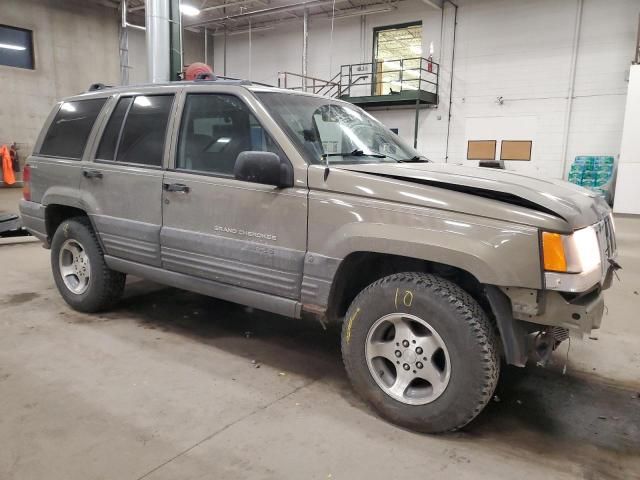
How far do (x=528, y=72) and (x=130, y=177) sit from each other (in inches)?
579

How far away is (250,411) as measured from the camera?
2697 millimetres

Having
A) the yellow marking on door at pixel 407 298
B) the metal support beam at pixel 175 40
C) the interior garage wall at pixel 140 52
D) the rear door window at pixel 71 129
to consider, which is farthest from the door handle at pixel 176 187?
the interior garage wall at pixel 140 52

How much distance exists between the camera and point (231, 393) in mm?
2896

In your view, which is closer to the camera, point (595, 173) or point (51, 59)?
point (595, 173)

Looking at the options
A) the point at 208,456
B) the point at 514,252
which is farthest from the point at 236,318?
the point at 514,252

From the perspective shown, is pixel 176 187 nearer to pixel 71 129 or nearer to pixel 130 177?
pixel 130 177

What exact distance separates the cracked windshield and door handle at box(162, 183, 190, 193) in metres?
0.81

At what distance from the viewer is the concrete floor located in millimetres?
2248

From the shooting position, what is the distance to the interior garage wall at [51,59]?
1645 centimetres

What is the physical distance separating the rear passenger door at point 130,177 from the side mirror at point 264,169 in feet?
3.26

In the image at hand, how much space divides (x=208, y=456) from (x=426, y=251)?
143 centimetres

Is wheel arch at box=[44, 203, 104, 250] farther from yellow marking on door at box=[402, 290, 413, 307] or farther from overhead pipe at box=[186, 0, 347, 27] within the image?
overhead pipe at box=[186, 0, 347, 27]

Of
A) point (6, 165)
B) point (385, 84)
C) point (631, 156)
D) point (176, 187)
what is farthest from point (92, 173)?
point (385, 84)

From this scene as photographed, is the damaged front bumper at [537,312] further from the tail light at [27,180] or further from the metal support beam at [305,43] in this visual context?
the metal support beam at [305,43]
